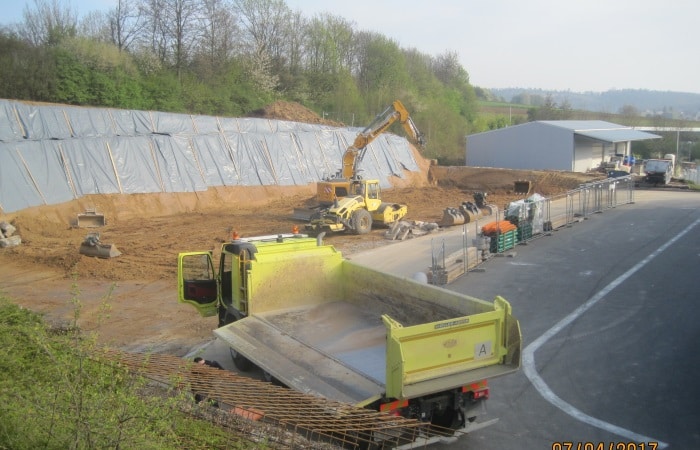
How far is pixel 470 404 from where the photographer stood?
7457mm

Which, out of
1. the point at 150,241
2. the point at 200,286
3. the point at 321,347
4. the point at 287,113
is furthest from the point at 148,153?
the point at 321,347

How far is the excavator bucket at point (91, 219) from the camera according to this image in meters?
26.0

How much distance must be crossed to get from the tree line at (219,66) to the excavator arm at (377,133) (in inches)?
715

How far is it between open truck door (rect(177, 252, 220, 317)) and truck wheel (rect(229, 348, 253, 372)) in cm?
134

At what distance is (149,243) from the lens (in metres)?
22.7

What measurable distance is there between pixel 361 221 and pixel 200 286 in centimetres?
1408

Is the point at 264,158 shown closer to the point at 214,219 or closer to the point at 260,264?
the point at 214,219

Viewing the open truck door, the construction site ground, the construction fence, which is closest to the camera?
the open truck door

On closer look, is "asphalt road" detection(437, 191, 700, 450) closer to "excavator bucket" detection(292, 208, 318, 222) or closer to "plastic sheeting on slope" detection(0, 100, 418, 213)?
"excavator bucket" detection(292, 208, 318, 222)

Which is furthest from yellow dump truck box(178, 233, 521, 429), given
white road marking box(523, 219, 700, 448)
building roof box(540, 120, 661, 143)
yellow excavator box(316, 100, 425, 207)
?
building roof box(540, 120, 661, 143)

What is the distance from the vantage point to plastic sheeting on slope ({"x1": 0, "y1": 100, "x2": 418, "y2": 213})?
26750 millimetres

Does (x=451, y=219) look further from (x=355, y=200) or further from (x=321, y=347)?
(x=321, y=347)

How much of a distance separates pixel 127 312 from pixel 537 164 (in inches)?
1489

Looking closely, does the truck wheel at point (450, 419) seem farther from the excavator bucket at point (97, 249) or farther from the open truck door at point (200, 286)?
the excavator bucket at point (97, 249)
